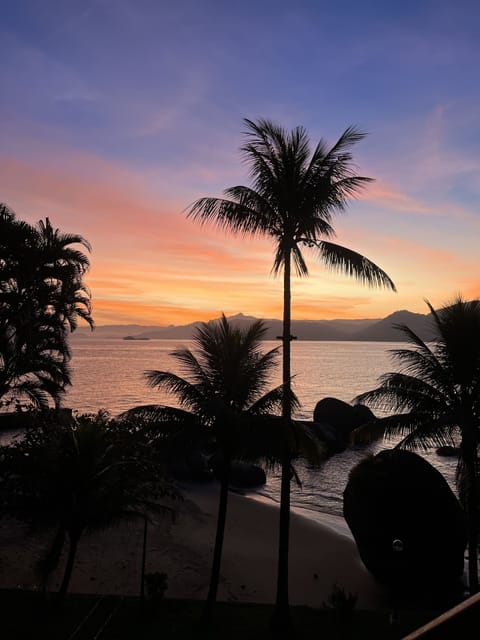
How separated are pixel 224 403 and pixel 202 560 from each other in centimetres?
1105

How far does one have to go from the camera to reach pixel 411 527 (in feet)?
59.8

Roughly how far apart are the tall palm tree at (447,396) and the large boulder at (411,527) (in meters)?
2.85

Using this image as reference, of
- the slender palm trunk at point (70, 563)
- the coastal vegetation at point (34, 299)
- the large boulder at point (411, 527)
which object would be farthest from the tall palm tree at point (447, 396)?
the coastal vegetation at point (34, 299)

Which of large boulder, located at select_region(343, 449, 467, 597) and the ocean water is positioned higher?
large boulder, located at select_region(343, 449, 467, 597)

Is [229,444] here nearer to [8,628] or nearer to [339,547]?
[8,628]

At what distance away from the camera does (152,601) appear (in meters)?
15.0

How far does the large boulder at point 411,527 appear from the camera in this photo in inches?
719

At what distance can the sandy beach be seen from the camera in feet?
61.1

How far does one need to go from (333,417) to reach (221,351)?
1754 inches

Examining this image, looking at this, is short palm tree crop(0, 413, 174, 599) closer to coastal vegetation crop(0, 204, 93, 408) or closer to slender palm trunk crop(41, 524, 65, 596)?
slender palm trunk crop(41, 524, 65, 596)

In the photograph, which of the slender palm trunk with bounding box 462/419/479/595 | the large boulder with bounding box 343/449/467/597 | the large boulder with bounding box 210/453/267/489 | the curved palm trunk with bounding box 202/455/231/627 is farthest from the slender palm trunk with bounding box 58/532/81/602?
the large boulder with bounding box 210/453/267/489

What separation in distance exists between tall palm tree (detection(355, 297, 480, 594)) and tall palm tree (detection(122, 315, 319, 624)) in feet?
11.0

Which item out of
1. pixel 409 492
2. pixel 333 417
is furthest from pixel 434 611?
pixel 333 417

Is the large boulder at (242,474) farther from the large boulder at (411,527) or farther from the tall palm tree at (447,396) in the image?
the tall palm tree at (447,396)
